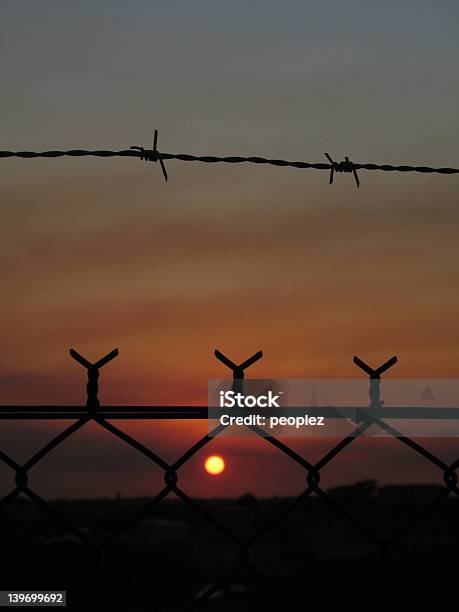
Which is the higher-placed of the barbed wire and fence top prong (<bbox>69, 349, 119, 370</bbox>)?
the barbed wire

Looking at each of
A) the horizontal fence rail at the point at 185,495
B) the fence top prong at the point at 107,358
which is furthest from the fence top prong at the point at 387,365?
the fence top prong at the point at 107,358

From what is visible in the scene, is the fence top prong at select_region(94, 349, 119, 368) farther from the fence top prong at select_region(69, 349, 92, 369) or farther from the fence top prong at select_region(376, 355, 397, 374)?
the fence top prong at select_region(376, 355, 397, 374)

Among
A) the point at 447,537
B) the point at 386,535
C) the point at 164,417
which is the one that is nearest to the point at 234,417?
the point at 164,417

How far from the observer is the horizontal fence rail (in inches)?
79.6

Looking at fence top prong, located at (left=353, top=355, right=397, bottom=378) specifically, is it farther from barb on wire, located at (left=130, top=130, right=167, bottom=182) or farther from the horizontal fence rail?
barb on wire, located at (left=130, top=130, right=167, bottom=182)

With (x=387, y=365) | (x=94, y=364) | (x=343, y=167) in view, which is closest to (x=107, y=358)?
(x=94, y=364)

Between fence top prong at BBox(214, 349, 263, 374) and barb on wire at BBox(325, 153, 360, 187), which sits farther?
barb on wire at BBox(325, 153, 360, 187)

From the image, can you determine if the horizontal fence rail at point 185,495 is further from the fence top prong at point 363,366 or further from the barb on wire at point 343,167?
the barb on wire at point 343,167

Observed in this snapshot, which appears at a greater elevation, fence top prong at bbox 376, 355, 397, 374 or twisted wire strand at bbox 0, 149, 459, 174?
twisted wire strand at bbox 0, 149, 459, 174

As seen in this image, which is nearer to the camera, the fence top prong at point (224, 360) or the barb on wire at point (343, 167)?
the fence top prong at point (224, 360)

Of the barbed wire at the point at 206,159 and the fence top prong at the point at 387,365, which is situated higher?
the barbed wire at the point at 206,159

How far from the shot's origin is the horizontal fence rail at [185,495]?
2.02m

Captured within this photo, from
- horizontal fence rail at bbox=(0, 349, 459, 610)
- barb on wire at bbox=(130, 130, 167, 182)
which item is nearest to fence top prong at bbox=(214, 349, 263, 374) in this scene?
horizontal fence rail at bbox=(0, 349, 459, 610)

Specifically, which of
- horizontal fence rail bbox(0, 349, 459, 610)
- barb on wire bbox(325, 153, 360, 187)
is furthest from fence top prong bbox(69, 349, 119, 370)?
barb on wire bbox(325, 153, 360, 187)
